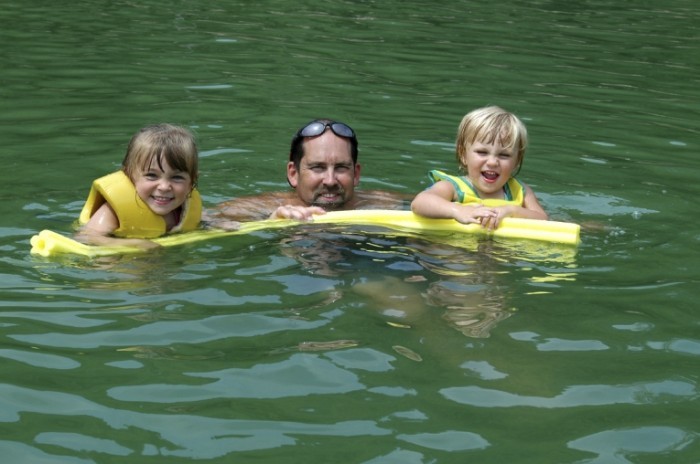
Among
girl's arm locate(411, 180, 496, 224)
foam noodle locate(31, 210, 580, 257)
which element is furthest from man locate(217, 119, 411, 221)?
girl's arm locate(411, 180, 496, 224)

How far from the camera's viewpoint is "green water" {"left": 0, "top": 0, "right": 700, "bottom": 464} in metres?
4.36

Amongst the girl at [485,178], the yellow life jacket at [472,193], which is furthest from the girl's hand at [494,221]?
the yellow life jacket at [472,193]

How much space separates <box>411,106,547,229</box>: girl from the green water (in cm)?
22

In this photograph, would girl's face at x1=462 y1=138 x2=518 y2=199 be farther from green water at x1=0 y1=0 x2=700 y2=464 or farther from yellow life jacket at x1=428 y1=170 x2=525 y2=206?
green water at x1=0 y1=0 x2=700 y2=464

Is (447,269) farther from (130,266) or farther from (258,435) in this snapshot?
(258,435)

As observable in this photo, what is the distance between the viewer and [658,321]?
5691mm

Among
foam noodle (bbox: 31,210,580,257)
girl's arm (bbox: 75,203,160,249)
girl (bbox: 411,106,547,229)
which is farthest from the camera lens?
girl (bbox: 411,106,547,229)

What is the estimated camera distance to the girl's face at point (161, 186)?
6809 mm

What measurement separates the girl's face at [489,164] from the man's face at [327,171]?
2.66 ft

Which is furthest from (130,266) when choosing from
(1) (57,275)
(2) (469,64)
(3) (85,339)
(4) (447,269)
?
(2) (469,64)

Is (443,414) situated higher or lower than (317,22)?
lower

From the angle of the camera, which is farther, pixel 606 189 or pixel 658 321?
pixel 606 189

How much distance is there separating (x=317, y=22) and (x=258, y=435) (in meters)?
12.3

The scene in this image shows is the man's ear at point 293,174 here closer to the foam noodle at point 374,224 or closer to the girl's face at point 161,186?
the foam noodle at point 374,224
